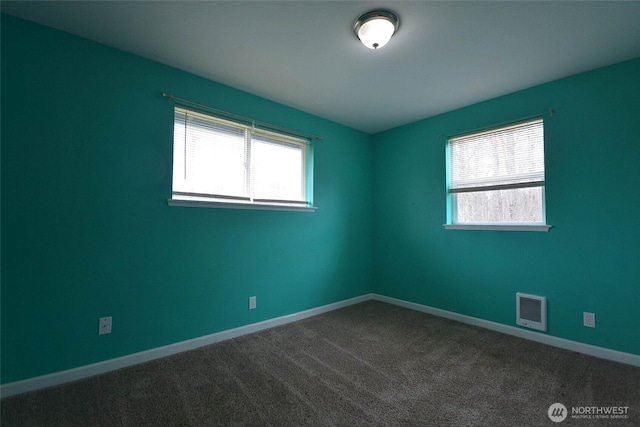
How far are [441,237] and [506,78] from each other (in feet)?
5.75

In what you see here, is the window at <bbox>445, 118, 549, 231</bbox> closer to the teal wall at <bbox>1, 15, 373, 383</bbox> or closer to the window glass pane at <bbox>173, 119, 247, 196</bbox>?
the teal wall at <bbox>1, 15, 373, 383</bbox>

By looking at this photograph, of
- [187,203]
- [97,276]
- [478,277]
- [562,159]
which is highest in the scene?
[562,159]

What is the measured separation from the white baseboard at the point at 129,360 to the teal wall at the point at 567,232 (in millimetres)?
1980

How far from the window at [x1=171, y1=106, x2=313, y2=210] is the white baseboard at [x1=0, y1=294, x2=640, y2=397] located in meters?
1.23

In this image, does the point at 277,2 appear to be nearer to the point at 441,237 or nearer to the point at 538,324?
the point at 441,237

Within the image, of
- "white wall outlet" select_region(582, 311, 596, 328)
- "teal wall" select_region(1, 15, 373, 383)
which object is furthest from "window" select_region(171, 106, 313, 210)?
"white wall outlet" select_region(582, 311, 596, 328)

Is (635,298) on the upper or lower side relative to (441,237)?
lower

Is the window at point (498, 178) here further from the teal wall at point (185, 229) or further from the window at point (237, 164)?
the window at point (237, 164)

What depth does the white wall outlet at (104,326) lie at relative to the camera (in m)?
2.04

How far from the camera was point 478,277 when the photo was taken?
9.97 feet

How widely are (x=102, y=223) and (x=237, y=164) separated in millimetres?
1224

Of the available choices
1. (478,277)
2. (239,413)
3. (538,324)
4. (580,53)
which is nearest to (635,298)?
(538,324)

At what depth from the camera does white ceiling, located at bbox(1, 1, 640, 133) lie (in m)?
1.74

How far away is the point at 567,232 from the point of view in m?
2.50
